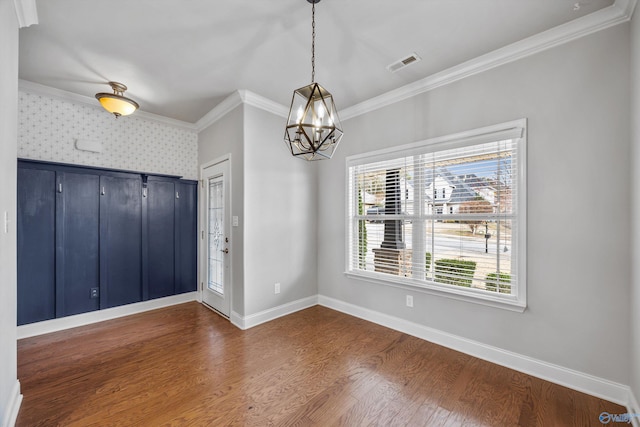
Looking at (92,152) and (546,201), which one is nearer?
(546,201)

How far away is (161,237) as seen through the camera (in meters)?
4.05

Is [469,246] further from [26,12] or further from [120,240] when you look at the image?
[120,240]

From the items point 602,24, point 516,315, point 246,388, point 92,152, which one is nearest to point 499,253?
point 516,315

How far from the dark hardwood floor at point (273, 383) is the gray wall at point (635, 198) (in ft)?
1.36

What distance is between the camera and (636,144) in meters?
1.81

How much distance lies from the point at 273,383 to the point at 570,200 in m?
2.81

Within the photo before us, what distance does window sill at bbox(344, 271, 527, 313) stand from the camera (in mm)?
2406

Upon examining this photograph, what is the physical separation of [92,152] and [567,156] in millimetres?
5204

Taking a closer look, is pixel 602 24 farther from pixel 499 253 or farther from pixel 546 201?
pixel 499 253

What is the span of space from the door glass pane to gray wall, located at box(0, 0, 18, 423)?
2115 millimetres

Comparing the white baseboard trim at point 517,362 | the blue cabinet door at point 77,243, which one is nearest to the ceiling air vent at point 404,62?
the white baseboard trim at point 517,362

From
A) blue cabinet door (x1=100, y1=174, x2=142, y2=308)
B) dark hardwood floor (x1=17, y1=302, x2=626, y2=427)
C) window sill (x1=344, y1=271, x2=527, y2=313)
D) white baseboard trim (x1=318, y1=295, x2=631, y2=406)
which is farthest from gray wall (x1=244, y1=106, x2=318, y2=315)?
blue cabinet door (x1=100, y1=174, x2=142, y2=308)

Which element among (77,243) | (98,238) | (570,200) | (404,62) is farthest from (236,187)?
(570,200)

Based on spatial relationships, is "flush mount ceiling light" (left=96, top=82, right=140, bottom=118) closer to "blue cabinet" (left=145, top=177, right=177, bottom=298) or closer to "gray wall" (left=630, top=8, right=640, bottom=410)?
"blue cabinet" (left=145, top=177, right=177, bottom=298)
